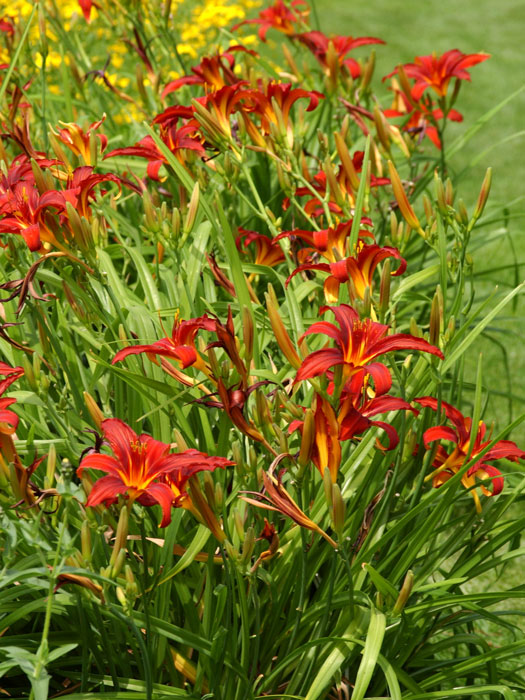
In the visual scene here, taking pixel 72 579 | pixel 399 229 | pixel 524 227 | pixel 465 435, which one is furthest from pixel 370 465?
pixel 524 227

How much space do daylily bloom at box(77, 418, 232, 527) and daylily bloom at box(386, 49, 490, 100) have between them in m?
1.50

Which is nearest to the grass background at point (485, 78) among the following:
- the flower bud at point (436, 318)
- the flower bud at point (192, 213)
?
the flower bud at point (192, 213)

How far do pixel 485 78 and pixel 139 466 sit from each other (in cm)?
647

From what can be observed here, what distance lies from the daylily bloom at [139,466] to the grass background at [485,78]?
217 cm

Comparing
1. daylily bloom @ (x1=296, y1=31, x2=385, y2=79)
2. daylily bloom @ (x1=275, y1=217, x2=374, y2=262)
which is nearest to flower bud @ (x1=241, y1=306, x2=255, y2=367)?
daylily bloom @ (x1=275, y1=217, x2=374, y2=262)

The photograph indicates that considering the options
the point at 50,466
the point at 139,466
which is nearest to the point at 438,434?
the point at 139,466

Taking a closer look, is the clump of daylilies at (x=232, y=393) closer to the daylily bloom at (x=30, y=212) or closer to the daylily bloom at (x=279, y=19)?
the daylily bloom at (x=30, y=212)

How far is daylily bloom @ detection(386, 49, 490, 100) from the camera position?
2.34 metres

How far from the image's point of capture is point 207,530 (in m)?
1.46

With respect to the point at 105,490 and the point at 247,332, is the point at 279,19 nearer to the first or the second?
the point at 247,332

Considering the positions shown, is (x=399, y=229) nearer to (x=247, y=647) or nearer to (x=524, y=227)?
(x=247, y=647)

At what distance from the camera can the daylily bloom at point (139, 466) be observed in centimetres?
119

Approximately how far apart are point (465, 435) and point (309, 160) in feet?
5.76

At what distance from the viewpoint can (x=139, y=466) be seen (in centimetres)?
126
